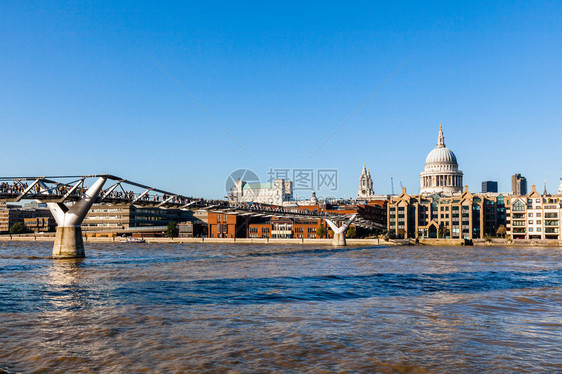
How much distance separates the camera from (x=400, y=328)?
22094mm

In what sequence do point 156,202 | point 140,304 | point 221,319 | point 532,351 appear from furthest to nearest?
point 156,202 → point 140,304 → point 221,319 → point 532,351

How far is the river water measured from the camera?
16.8 meters

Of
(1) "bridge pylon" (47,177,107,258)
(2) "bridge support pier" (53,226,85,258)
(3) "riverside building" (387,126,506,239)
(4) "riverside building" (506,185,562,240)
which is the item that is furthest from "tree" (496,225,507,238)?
(2) "bridge support pier" (53,226,85,258)

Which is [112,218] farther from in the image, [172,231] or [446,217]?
[446,217]

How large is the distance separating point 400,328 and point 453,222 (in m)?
135

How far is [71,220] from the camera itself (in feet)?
199

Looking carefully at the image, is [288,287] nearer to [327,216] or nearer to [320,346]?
[320,346]

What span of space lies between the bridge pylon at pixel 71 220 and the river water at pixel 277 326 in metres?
21.3

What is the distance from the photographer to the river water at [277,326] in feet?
55.2

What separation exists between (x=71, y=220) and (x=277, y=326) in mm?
44918

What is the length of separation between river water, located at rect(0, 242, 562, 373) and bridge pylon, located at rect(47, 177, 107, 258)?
21258 millimetres

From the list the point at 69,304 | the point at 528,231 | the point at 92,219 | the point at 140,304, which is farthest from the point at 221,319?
the point at 92,219

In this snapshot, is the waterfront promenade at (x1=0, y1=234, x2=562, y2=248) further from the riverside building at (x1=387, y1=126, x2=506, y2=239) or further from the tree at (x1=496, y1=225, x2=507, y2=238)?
the tree at (x1=496, y1=225, x2=507, y2=238)

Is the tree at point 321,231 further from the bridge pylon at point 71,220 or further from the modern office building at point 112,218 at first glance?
the bridge pylon at point 71,220
